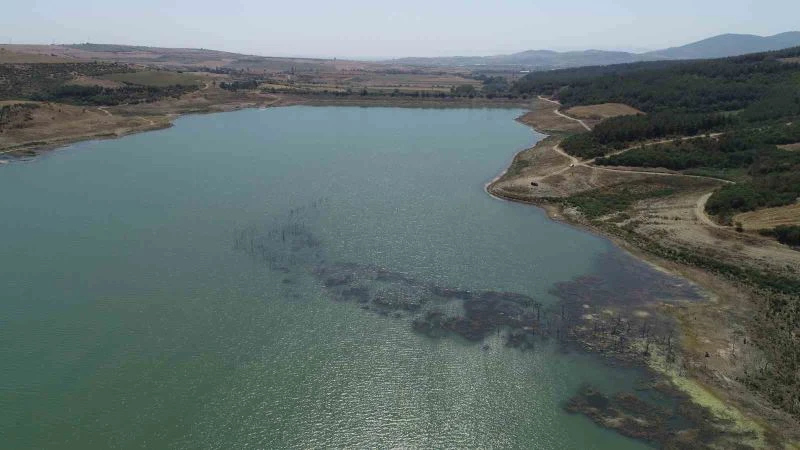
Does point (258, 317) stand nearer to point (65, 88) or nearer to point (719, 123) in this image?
point (719, 123)

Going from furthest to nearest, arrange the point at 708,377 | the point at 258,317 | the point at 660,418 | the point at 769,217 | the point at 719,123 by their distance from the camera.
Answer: the point at 719,123
the point at 769,217
the point at 258,317
the point at 708,377
the point at 660,418

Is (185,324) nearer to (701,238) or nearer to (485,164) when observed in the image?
(701,238)

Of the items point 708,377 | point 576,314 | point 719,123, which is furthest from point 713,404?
point 719,123

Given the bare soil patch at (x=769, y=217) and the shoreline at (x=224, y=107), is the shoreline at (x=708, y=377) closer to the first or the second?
the bare soil patch at (x=769, y=217)

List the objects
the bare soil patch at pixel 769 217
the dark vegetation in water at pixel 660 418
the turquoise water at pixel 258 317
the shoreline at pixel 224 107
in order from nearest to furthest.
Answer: the dark vegetation in water at pixel 660 418
the turquoise water at pixel 258 317
the bare soil patch at pixel 769 217
the shoreline at pixel 224 107

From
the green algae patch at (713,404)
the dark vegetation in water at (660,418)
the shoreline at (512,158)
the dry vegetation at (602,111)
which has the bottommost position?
the dark vegetation in water at (660,418)

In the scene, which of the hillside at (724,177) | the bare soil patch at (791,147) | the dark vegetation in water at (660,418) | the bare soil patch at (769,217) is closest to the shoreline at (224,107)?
the hillside at (724,177)

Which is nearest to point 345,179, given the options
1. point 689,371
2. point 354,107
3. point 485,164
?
point 485,164

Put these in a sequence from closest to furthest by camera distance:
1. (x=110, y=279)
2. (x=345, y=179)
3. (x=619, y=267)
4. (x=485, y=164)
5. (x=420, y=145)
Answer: (x=110, y=279), (x=619, y=267), (x=345, y=179), (x=485, y=164), (x=420, y=145)
